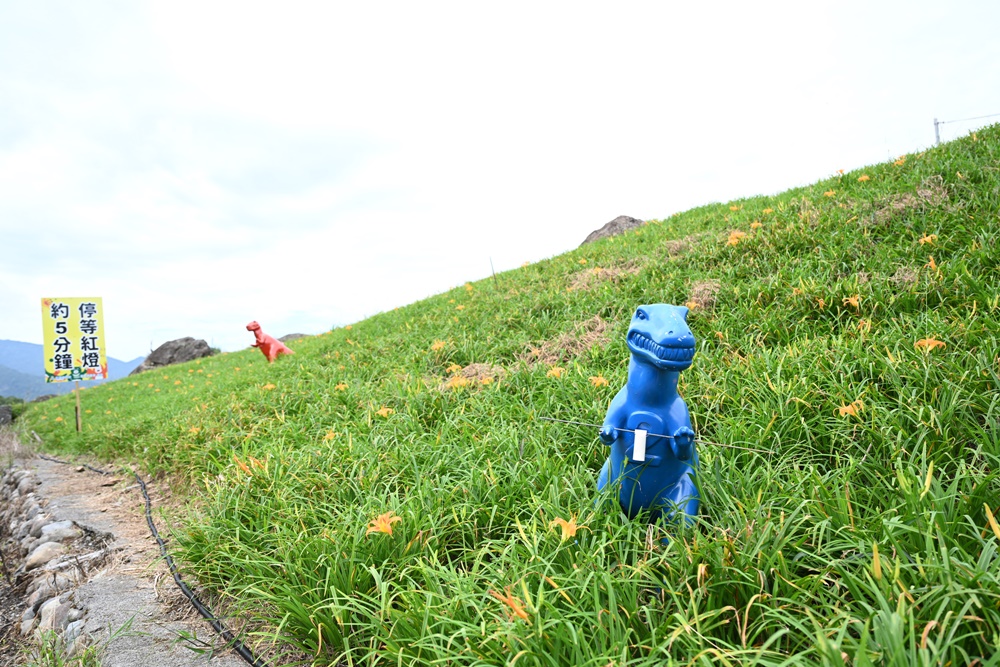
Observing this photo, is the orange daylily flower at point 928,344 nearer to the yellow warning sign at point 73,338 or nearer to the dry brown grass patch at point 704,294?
the dry brown grass patch at point 704,294

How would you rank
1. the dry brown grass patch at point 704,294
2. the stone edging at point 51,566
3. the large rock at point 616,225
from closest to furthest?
the stone edging at point 51,566
the dry brown grass patch at point 704,294
the large rock at point 616,225

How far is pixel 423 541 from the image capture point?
2266 millimetres

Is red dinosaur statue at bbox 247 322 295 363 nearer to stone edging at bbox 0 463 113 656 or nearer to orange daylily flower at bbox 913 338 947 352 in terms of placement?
stone edging at bbox 0 463 113 656

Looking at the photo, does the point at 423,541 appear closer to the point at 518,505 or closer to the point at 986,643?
the point at 518,505

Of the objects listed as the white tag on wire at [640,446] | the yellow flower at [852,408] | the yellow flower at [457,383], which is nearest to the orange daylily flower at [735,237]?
the yellow flower at [852,408]

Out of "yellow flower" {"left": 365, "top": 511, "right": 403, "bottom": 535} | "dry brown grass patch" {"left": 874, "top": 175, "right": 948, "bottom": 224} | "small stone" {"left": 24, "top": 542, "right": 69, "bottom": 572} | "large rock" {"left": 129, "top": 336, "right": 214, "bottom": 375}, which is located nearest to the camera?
"yellow flower" {"left": 365, "top": 511, "right": 403, "bottom": 535}

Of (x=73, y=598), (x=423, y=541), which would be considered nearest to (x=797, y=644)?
(x=423, y=541)

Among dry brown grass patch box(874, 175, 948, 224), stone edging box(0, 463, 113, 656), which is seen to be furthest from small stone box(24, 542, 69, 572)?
dry brown grass patch box(874, 175, 948, 224)

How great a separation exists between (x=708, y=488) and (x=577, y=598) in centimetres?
84

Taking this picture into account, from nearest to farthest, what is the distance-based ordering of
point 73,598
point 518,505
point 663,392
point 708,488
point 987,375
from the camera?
point 663,392, point 708,488, point 518,505, point 987,375, point 73,598

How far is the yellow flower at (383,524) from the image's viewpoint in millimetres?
2018

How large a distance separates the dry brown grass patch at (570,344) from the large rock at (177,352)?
22.3 m

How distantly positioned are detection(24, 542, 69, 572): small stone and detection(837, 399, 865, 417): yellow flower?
5.00m

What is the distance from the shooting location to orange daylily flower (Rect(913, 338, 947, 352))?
2.79 metres
